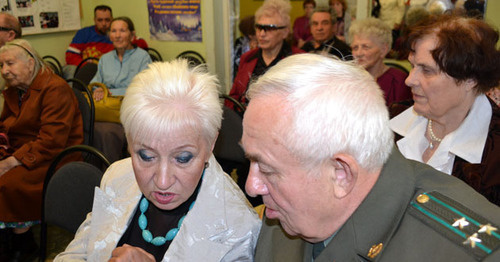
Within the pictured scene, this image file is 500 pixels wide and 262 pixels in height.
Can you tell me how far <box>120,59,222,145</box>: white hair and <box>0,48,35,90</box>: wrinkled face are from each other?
173cm

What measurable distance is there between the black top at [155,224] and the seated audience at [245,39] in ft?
11.2

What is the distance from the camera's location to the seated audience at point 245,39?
4715 mm

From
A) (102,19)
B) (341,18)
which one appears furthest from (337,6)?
(102,19)

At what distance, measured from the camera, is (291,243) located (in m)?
1.12

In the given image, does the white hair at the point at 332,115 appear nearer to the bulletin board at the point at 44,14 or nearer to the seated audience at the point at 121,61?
the seated audience at the point at 121,61

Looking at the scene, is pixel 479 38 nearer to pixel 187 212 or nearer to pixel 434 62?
pixel 434 62

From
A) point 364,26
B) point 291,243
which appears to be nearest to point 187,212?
point 291,243

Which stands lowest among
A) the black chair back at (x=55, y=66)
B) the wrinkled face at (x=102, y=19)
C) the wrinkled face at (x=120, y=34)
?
the black chair back at (x=55, y=66)

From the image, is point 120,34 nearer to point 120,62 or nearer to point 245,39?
point 120,62

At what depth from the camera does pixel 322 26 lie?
4.03 m

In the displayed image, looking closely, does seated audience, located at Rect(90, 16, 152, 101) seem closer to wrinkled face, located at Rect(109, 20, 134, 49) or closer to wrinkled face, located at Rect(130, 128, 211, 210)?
wrinkled face, located at Rect(109, 20, 134, 49)

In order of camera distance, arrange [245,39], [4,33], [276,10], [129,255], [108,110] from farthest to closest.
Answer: [245,39] → [4,33] → [276,10] → [108,110] → [129,255]

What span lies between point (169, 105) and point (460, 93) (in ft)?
3.90

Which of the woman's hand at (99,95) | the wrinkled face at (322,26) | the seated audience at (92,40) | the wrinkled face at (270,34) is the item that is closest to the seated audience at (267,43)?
the wrinkled face at (270,34)
